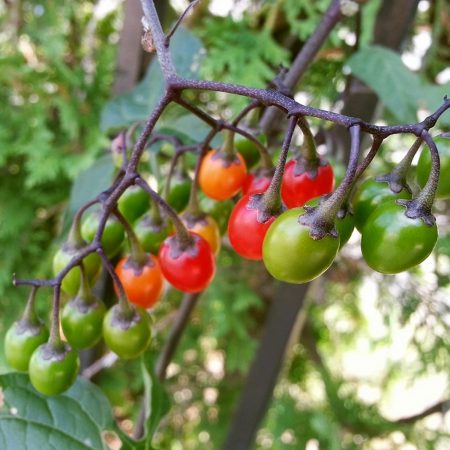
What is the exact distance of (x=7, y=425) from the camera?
71cm

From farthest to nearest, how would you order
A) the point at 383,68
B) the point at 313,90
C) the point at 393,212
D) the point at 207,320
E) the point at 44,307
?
the point at 207,320
the point at 44,307
the point at 313,90
the point at 383,68
the point at 393,212

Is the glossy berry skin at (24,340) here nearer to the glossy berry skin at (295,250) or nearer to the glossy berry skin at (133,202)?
the glossy berry skin at (133,202)

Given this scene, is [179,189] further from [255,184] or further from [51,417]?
[51,417]

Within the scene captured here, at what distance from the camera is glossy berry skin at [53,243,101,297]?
2.16 ft

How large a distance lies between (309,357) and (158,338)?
0.47 m

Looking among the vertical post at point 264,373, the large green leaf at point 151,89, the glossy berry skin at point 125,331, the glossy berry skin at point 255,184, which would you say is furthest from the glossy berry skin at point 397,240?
the vertical post at point 264,373

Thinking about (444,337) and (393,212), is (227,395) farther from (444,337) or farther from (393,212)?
(393,212)

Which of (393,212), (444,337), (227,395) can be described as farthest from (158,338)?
(393,212)

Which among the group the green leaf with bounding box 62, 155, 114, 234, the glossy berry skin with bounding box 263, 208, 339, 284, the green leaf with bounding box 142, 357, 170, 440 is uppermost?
the glossy berry skin with bounding box 263, 208, 339, 284

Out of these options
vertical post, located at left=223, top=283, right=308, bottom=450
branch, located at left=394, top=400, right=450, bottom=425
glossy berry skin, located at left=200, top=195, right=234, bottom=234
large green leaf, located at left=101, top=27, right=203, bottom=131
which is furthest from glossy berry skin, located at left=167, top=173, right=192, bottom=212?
branch, located at left=394, top=400, right=450, bottom=425

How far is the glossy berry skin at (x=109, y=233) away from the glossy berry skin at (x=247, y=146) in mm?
174

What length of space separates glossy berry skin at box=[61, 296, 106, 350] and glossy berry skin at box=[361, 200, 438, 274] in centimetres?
33

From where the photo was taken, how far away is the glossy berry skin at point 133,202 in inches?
28.2

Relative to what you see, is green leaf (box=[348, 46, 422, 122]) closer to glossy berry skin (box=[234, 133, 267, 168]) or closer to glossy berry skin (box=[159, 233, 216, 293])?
glossy berry skin (box=[234, 133, 267, 168])
